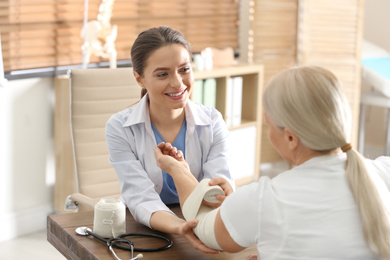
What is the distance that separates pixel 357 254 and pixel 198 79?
2.62 m

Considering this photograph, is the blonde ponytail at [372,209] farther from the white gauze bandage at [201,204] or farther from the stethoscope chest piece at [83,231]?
the stethoscope chest piece at [83,231]

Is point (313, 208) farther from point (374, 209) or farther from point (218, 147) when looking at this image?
point (218, 147)

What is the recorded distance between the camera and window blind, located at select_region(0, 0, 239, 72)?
3184mm

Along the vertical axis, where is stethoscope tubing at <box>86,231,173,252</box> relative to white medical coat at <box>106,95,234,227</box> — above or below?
below

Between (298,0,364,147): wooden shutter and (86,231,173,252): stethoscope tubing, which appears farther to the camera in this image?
(298,0,364,147): wooden shutter

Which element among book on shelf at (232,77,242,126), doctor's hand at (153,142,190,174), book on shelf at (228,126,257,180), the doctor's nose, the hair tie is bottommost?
book on shelf at (228,126,257,180)

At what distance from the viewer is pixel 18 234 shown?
3.32 metres

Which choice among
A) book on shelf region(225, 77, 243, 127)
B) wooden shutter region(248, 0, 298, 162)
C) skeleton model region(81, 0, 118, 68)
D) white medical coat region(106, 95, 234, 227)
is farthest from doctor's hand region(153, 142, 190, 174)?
wooden shutter region(248, 0, 298, 162)

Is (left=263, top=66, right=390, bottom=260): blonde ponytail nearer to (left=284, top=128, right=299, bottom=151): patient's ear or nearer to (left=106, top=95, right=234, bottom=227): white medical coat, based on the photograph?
(left=284, top=128, right=299, bottom=151): patient's ear

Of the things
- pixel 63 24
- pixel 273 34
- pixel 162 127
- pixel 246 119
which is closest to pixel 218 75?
pixel 246 119

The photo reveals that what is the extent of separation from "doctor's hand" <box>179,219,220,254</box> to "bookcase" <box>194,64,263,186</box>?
8.10ft

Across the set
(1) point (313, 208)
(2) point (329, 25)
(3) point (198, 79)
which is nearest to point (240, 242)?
(1) point (313, 208)

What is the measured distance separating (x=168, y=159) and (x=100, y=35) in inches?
75.2

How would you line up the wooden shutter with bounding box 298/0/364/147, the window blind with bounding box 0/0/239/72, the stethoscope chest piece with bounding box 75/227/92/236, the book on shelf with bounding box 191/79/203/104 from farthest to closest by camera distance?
the wooden shutter with bounding box 298/0/364/147
the book on shelf with bounding box 191/79/203/104
the window blind with bounding box 0/0/239/72
the stethoscope chest piece with bounding box 75/227/92/236
